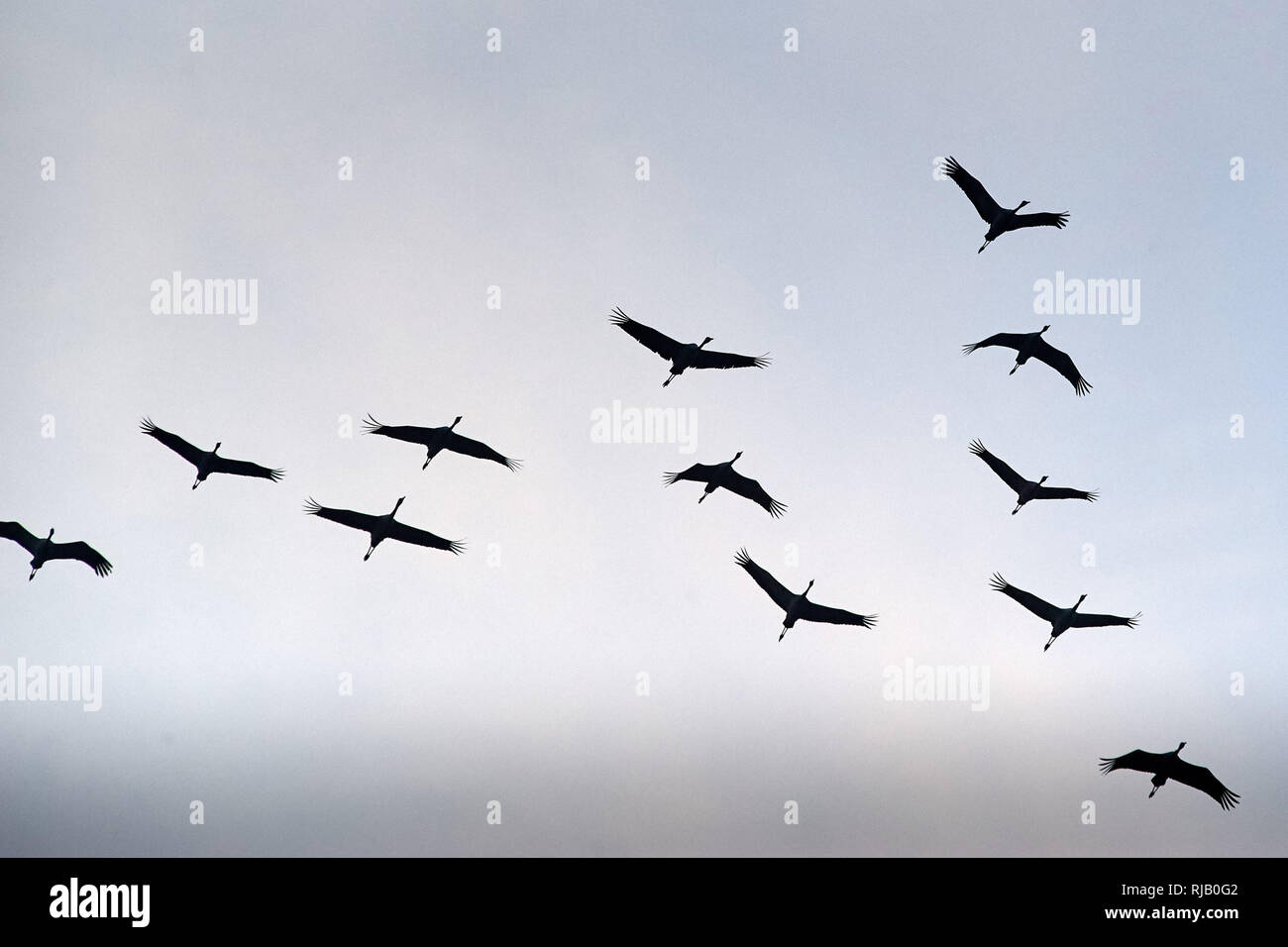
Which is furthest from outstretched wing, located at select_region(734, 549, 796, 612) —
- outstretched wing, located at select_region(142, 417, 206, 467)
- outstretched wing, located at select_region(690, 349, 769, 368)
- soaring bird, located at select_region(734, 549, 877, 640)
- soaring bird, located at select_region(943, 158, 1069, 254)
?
outstretched wing, located at select_region(142, 417, 206, 467)

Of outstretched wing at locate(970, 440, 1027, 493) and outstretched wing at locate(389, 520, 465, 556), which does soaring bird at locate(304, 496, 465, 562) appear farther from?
outstretched wing at locate(970, 440, 1027, 493)

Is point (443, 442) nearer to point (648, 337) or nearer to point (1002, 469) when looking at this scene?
point (648, 337)

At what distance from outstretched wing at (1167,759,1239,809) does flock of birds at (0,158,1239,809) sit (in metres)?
0.02

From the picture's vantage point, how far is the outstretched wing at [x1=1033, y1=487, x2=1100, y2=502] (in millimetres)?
28516

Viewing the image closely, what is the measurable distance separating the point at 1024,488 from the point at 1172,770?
8.20 metres

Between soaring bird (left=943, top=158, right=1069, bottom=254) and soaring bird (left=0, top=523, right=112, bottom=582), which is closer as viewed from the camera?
soaring bird (left=943, top=158, right=1069, bottom=254)

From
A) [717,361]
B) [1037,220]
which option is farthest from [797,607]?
[1037,220]

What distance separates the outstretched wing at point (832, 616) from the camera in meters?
29.2

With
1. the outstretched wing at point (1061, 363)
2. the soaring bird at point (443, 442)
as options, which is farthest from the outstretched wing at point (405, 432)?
the outstretched wing at point (1061, 363)

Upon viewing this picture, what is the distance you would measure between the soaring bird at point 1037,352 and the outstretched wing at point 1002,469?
213cm

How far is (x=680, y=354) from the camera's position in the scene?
89.8ft
